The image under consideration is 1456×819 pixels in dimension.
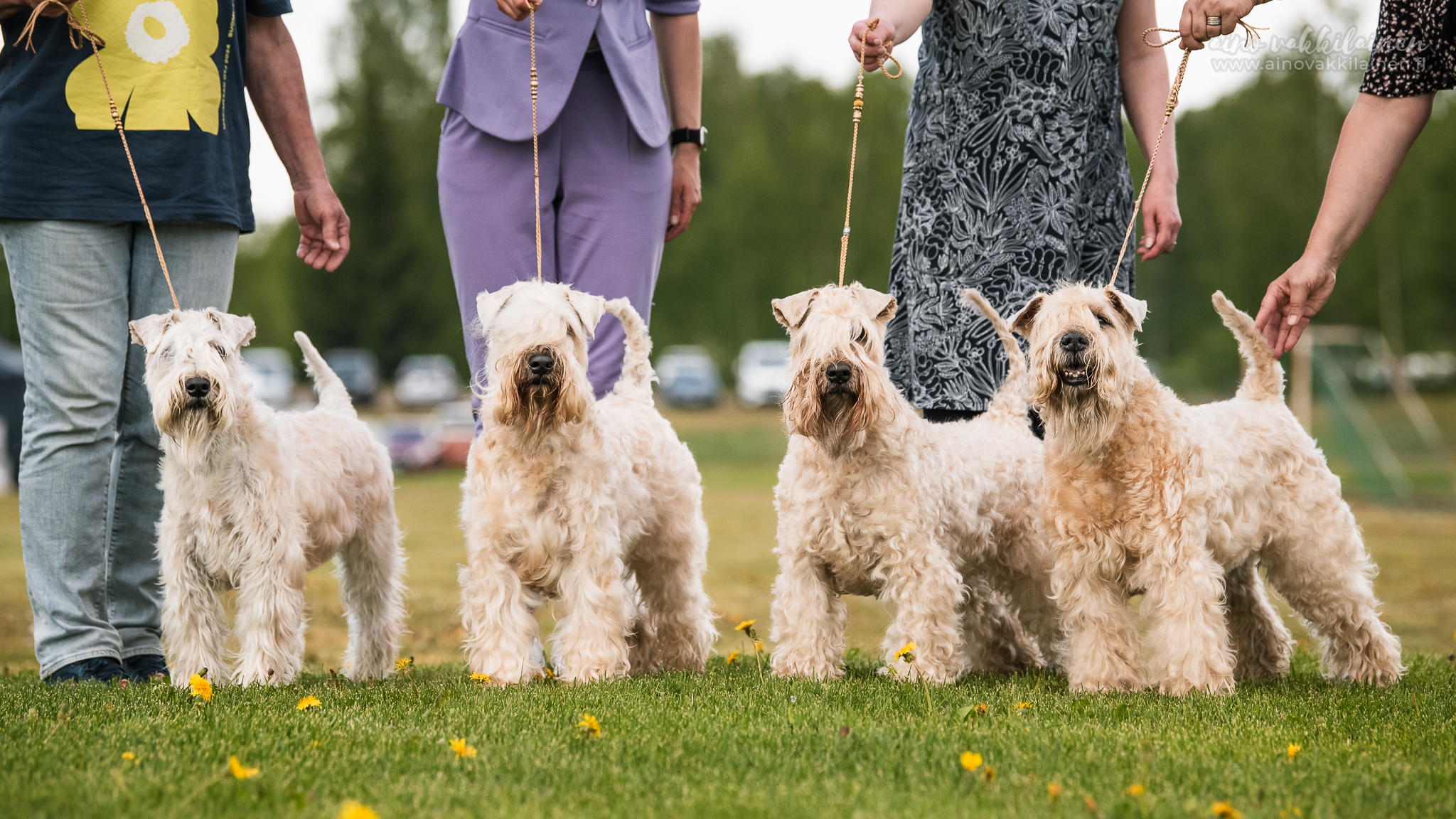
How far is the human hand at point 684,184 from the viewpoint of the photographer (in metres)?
5.26

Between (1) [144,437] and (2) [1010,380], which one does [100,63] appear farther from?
(2) [1010,380]

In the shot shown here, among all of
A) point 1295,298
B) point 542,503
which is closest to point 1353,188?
point 1295,298

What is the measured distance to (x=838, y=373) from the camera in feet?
13.2

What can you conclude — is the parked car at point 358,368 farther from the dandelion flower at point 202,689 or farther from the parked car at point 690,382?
the dandelion flower at point 202,689

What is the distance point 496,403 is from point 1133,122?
290cm

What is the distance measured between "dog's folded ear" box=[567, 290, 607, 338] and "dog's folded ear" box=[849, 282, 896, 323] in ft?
3.05

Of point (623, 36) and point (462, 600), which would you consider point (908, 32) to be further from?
point (462, 600)

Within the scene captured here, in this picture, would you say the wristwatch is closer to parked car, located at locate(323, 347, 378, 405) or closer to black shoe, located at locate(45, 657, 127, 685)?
black shoe, located at locate(45, 657, 127, 685)

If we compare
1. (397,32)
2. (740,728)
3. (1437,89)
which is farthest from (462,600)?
(397,32)

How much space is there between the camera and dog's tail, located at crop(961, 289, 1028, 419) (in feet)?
15.1

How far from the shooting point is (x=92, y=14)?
14.1 feet

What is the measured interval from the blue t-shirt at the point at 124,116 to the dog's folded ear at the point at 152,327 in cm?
39

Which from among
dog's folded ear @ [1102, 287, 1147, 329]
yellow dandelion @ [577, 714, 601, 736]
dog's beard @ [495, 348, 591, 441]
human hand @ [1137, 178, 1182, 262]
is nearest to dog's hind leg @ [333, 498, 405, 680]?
dog's beard @ [495, 348, 591, 441]

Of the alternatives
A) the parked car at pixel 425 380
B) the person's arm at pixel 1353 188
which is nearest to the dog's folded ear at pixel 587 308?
the person's arm at pixel 1353 188
